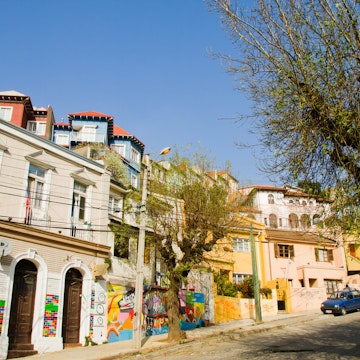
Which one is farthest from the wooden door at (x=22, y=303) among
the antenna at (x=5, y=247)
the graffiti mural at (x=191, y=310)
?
the graffiti mural at (x=191, y=310)

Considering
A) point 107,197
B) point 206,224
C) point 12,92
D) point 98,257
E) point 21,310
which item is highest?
point 12,92

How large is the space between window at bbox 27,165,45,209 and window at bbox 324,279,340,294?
27.5 meters

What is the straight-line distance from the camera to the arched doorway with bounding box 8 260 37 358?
15.3m

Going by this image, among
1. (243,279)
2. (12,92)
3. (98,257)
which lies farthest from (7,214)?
(12,92)

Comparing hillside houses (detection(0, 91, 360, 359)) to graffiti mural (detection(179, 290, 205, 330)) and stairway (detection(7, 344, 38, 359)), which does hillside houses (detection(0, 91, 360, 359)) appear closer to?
stairway (detection(7, 344, 38, 359))

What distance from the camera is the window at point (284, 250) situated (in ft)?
119

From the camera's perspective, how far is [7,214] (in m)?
16.0

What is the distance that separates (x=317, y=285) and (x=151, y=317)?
1942cm

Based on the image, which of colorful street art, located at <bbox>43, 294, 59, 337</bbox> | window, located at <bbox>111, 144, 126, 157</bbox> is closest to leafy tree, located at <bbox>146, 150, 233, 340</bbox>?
colorful street art, located at <bbox>43, 294, 59, 337</bbox>

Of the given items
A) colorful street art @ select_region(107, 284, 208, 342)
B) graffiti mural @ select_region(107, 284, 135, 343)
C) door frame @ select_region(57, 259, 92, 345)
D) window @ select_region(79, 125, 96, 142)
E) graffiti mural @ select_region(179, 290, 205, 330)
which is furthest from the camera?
window @ select_region(79, 125, 96, 142)

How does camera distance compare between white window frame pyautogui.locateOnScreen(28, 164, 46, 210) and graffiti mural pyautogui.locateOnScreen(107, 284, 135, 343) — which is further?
graffiti mural pyautogui.locateOnScreen(107, 284, 135, 343)

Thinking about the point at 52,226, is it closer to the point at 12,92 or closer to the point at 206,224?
the point at 206,224

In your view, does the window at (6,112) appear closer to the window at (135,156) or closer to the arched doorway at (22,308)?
the window at (135,156)

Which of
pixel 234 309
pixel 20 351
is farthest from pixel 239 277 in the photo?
pixel 20 351
